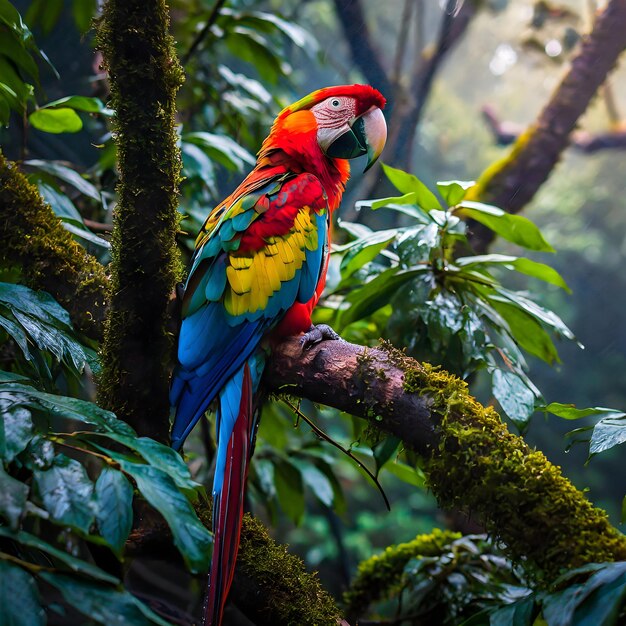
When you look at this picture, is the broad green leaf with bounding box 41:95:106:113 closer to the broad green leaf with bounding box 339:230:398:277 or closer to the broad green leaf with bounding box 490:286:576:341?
the broad green leaf with bounding box 339:230:398:277

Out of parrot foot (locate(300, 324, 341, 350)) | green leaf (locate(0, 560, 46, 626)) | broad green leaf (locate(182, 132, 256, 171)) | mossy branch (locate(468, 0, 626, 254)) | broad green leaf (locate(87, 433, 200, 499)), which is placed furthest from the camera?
mossy branch (locate(468, 0, 626, 254))

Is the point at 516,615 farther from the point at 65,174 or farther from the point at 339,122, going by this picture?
the point at 65,174

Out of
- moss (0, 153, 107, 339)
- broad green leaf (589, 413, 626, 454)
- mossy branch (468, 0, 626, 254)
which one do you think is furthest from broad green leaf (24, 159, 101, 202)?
mossy branch (468, 0, 626, 254)

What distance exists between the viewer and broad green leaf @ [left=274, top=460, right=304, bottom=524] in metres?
1.60

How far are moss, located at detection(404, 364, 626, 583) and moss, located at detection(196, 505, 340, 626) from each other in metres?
0.30

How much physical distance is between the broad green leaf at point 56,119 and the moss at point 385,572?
50.4 inches

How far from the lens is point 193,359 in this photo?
1.00 meters

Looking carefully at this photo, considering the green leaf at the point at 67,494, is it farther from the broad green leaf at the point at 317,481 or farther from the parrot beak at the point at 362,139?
the broad green leaf at the point at 317,481

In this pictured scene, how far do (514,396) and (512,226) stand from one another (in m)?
0.35

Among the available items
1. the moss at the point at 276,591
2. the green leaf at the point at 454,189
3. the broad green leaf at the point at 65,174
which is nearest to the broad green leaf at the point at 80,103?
the broad green leaf at the point at 65,174

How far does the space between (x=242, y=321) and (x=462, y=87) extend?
223 inches

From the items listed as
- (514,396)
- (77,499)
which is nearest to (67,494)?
(77,499)

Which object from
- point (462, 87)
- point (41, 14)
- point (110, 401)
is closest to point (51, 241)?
point (110, 401)

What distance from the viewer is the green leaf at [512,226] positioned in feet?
3.85
